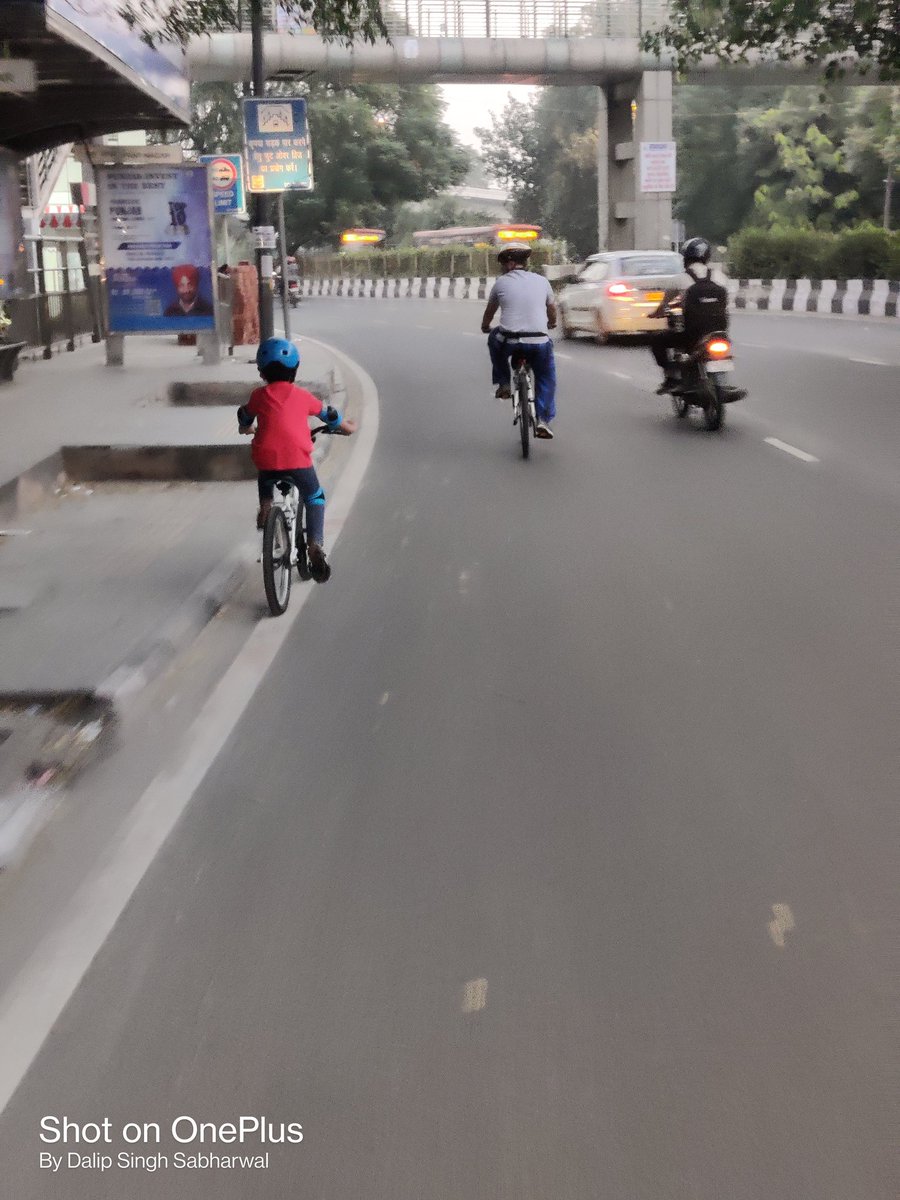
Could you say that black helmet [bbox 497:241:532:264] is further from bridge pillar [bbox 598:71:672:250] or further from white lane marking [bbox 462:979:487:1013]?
bridge pillar [bbox 598:71:672:250]

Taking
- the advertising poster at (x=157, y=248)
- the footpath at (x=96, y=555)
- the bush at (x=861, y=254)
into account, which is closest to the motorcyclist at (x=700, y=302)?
the footpath at (x=96, y=555)

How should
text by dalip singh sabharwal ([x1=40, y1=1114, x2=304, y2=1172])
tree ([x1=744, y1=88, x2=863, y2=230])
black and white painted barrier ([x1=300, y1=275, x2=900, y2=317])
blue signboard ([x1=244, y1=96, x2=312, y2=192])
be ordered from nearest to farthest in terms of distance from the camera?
text by dalip singh sabharwal ([x1=40, y1=1114, x2=304, y2=1172])
blue signboard ([x1=244, y1=96, x2=312, y2=192])
black and white painted barrier ([x1=300, y1=275, x2=900, y2=317])
tree ([x1=744, y1=88, x2=863, y2=230])

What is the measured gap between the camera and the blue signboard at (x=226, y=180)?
31.7m

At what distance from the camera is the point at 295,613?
338 inches

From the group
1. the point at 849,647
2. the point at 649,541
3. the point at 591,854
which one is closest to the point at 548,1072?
the point at 591,854

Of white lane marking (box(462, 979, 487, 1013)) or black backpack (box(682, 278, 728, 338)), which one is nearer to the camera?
white lane marking (box(462, 979, 487, 1013))

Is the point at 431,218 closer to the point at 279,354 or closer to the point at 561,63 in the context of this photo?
the point at 561,63

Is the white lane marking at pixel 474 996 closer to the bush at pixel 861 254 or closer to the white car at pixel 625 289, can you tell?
the white car at pixel 625 289

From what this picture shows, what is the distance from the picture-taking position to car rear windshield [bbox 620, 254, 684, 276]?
2689 cm

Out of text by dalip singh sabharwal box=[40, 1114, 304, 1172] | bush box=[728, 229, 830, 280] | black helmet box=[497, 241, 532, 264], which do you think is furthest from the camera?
bush box=[728, 229, 830, 280]

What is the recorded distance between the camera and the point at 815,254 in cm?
4406

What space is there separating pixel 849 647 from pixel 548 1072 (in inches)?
162

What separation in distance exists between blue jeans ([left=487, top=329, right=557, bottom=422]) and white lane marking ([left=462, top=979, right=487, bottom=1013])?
1056 centimetres

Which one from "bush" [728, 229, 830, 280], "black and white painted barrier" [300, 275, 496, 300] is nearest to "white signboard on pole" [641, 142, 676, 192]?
"bush" [728, 229, 830, 280]
